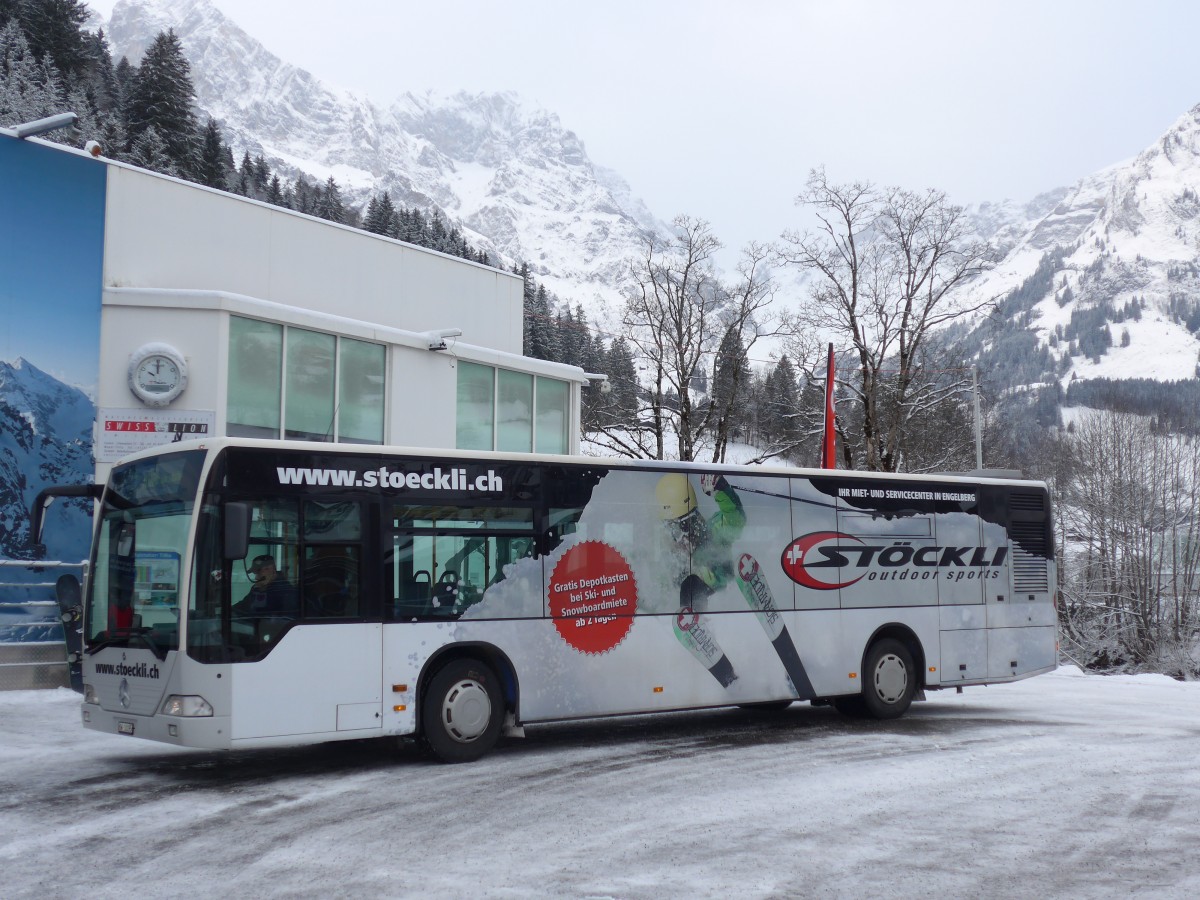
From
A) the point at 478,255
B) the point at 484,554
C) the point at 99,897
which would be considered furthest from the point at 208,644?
the point at 478,255

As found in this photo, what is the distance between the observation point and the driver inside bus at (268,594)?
383 inches

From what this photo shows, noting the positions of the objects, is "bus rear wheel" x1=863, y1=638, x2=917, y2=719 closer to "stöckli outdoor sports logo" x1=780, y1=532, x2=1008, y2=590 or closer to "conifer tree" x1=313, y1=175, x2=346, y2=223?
"stöckli outdoor sports logo" x1=780, y1=532, x2=1008, y2=590

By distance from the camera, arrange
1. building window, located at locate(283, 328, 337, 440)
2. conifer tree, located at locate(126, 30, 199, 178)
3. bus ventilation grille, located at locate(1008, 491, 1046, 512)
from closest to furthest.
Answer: bus ventilation grille, located at locate(1008, 491, 1046, 512) < building window, located at locate(283, 328, 337, 440) < conifer tree, located at locate(126, 30, 199, 178)

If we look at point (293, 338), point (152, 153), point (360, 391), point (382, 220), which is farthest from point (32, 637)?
point (382, 220)

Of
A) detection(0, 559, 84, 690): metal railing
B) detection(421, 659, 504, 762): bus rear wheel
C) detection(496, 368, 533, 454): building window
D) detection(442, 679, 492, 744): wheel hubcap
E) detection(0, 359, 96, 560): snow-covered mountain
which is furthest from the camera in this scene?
detection(496, 368, 533, 454): building window

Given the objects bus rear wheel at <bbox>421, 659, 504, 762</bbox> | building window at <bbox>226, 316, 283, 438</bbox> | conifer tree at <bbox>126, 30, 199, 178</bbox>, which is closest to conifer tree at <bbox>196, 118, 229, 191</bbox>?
conifer tree at <bbox>126, 30, 199, 178</bbox>

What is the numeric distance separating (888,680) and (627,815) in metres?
6.55

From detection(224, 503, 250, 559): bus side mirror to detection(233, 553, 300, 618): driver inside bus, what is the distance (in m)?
0.25

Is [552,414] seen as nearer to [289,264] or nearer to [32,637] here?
[289,264]

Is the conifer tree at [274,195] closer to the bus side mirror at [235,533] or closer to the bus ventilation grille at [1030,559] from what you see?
the bus ventilation grille at [1030,559]

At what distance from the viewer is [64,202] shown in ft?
57.7

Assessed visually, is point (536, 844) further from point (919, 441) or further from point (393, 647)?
point (919, 441)

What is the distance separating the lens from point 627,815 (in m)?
8.41

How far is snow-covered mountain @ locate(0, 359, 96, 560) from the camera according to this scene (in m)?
17.0
